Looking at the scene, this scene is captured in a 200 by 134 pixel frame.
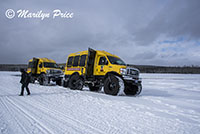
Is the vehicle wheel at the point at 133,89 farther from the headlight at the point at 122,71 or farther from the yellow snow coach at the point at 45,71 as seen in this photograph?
the yellow snow coach at the point at 45,71

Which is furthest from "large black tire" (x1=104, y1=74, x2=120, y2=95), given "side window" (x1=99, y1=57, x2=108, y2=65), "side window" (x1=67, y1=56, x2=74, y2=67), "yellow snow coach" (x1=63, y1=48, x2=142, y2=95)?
"side window" (x1=67, y1=56, x2=74, y2=67)

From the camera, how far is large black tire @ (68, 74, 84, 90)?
33.6 feet

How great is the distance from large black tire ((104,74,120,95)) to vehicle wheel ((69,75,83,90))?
241cm

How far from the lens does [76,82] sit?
10.4 meters

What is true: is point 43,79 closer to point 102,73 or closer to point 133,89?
point 102,73

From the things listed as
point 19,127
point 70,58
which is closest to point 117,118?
point 19,127

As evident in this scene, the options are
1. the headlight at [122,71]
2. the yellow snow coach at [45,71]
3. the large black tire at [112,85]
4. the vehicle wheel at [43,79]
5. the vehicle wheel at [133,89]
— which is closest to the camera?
the large black tire at [112,85]

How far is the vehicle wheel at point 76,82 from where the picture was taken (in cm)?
1024

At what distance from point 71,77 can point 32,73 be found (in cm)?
740

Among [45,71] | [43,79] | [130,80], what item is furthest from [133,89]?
[45,71]

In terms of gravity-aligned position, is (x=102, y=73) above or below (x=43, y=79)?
above

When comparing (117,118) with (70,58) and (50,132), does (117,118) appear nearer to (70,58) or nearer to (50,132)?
(50,132)

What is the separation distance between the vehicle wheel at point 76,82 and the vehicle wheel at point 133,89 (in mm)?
3226

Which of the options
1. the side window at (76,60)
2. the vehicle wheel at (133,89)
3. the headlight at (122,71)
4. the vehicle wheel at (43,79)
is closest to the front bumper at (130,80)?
the headlight at (122,71)
